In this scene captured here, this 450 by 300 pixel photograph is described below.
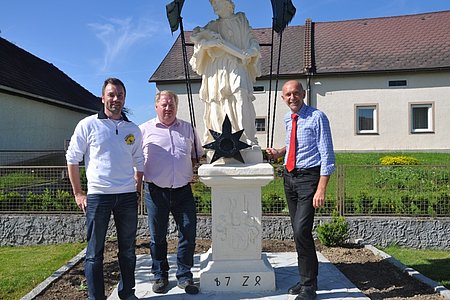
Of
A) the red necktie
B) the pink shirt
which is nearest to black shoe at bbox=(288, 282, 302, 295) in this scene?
the red necktie

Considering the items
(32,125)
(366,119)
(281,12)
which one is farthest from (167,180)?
(366,119)

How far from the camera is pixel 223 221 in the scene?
4.50m

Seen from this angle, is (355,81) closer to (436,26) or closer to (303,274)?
(436,26)

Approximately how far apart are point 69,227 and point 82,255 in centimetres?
170

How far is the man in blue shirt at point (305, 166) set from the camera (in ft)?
13.2

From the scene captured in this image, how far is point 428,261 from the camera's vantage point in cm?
635

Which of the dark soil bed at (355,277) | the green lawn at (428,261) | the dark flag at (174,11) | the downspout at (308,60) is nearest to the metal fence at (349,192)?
the green lawn at (428,261)

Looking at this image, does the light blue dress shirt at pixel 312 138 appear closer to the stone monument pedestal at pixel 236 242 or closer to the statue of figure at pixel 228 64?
the stone monument pedestal at pixel 236 242

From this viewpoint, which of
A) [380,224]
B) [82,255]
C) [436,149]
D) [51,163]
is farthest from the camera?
[436,149]

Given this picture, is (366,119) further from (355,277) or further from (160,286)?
(160,286)

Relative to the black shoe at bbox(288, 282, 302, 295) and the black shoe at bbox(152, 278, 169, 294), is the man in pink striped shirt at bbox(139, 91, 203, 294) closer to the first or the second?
the black shoe at bbox(152, 278, 169, 294)

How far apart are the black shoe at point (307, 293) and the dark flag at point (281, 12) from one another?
271cm

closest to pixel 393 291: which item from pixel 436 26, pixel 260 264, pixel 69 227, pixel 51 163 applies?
pixel 260 264

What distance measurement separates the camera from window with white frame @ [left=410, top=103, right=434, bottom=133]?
18.9 meters
